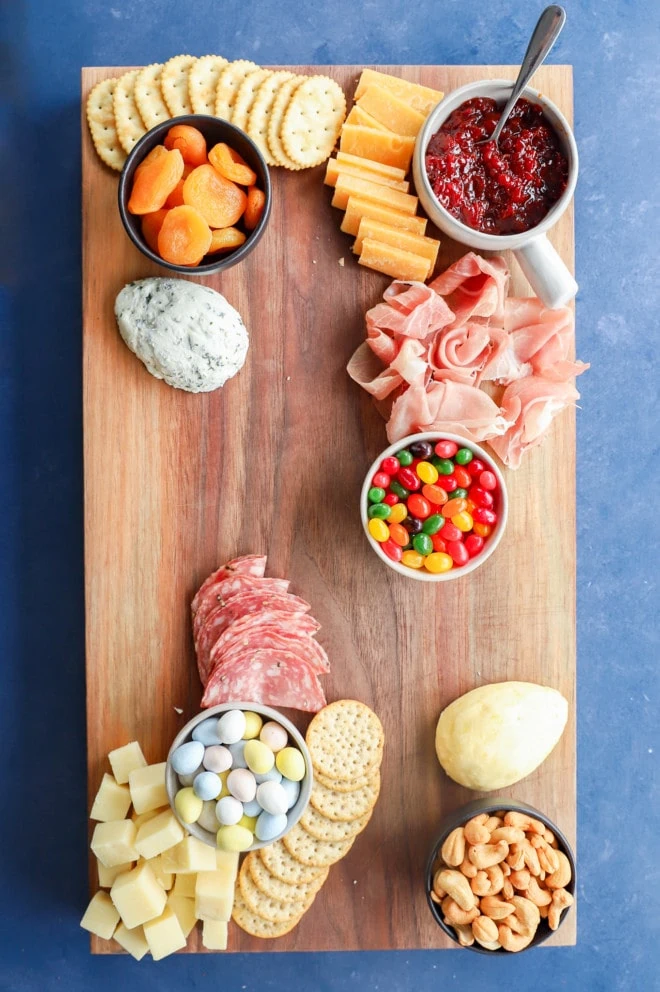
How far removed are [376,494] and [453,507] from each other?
0.42ft

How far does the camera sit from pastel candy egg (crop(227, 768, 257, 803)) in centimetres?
132

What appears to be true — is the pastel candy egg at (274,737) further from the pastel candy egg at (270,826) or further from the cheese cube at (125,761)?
the cheese cube at (125,761)

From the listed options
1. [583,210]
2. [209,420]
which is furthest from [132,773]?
[583,210]

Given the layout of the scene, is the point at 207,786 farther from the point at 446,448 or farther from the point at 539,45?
the point at 539,45

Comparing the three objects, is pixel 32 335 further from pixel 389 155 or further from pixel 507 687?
pixel 507 687

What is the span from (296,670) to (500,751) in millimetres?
374

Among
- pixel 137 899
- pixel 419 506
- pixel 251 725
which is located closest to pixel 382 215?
pixel 419 506

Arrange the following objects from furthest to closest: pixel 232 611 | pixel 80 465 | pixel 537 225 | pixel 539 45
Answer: pixel 80 465
pixel 232 611
pixel 537 225
pixel 539 45

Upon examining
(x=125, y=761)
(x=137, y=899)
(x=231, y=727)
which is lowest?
(x=137, y=899)

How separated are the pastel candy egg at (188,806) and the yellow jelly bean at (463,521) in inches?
23.8

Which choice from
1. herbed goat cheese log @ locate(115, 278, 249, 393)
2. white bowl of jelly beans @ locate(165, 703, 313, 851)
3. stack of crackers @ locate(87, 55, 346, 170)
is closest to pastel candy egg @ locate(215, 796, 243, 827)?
white bowl of jelly beans @ locate(165, 703, 313, 851)

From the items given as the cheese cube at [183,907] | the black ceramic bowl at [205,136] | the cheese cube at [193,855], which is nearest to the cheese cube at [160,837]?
the cheese cube at [193,855]

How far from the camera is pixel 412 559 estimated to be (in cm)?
141

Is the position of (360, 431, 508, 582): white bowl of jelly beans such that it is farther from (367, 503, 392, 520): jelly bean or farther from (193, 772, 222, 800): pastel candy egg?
(193, 772, 222, 800): pastel candy egg
